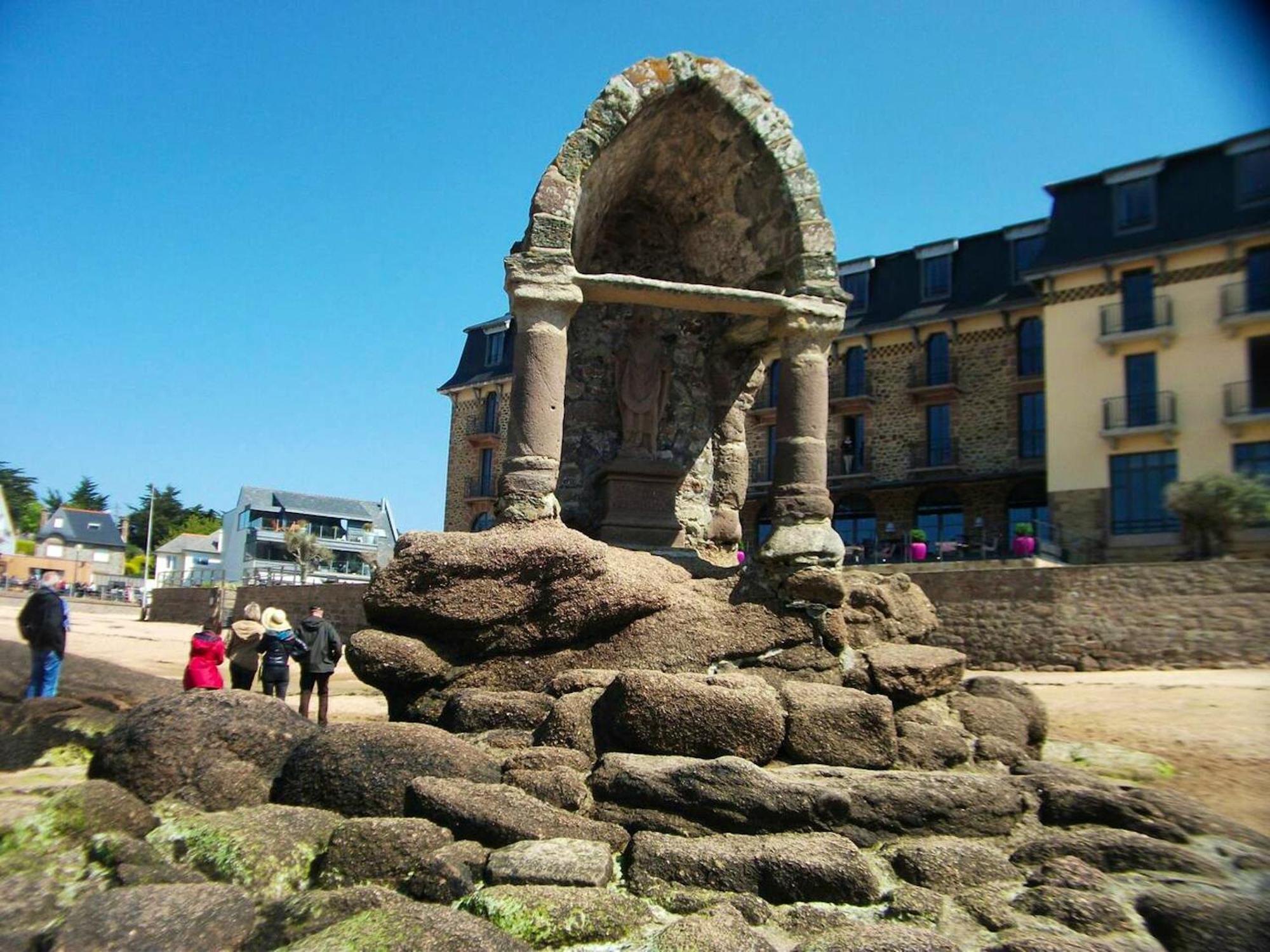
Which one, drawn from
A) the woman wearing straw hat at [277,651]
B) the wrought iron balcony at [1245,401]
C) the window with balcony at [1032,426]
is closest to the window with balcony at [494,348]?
the window with balcony at [1032,426]

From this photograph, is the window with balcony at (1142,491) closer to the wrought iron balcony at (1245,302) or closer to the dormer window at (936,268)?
the wrought iron balcony at (1245,302)

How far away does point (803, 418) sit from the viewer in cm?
810

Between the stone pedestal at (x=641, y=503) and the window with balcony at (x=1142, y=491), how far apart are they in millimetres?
21686

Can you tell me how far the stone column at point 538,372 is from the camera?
7.55 m

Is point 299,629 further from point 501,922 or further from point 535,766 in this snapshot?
point 501,922

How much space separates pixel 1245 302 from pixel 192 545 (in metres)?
67.3

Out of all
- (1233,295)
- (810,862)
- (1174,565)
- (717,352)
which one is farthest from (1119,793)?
(1233,295)

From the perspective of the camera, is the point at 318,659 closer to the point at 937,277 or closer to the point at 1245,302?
the point at 1245,302

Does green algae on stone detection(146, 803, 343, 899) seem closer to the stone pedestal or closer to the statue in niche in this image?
the stone pedestal

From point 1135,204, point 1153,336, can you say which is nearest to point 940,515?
point 1153,336

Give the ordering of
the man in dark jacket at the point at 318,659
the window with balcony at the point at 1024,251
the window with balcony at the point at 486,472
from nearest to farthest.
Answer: the man in dark jacket at the point at 318,659 → the window with balcony at the point at 1024,251 → the window with balcony at the point at 486,472

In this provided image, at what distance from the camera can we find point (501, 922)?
3865 millimetres

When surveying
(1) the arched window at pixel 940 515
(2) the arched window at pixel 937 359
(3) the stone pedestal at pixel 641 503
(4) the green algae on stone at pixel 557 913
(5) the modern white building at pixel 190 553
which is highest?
(2) the arched window at pixel 937 359

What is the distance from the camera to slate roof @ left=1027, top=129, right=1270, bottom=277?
85.9 ft
